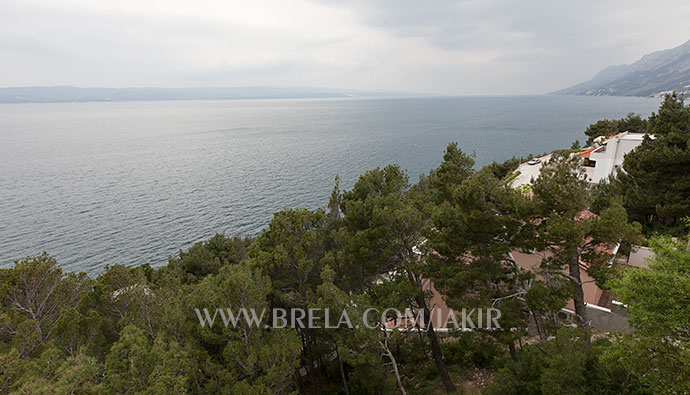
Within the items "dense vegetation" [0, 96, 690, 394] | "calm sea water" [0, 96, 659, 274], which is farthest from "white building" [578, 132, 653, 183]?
"calm sea water" [0, 96, 659, 274]

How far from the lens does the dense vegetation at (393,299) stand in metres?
6.75

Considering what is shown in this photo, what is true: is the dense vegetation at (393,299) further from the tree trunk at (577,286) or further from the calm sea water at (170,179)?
the calm sea water at (170,179)

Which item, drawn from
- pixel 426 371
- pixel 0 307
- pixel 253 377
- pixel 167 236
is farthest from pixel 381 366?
pixel 167 236

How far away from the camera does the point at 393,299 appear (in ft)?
36.1

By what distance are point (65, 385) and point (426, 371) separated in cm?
1265

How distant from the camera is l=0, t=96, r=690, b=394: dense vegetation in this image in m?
6.75

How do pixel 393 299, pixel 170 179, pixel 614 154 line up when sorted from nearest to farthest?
1. pixel 393 299
2. pixel 614 154
3. pixel 170 179

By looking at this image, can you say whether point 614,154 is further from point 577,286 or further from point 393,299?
point 393,299

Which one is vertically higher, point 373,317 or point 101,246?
point 373,317

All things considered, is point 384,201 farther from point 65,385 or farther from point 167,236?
point 167,236

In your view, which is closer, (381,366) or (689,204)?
(381,366)

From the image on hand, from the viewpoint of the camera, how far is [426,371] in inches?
581

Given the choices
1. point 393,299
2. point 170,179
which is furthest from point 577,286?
point 170,179

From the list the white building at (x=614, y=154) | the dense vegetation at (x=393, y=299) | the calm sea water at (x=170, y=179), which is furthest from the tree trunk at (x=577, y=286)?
the calm sea water at (x=170, y=179)
